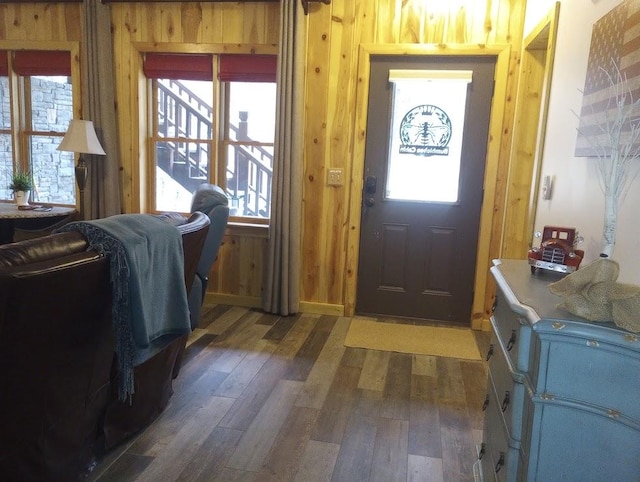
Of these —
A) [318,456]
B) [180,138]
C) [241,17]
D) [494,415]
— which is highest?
[241,17]

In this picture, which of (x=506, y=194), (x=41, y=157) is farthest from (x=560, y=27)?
(x=41, y=157)

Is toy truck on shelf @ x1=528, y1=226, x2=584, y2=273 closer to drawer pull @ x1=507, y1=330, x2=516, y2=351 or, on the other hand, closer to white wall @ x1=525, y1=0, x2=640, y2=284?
white wall @ x1=525, y1=0, x2=640, y2=284

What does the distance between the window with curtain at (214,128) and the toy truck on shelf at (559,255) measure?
2666mm

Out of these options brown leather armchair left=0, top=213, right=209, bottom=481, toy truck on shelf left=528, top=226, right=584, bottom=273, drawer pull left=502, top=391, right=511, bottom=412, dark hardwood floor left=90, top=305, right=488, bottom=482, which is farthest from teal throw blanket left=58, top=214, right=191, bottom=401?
toy truck on shelf left=528, top=226, right=584, bottom=273

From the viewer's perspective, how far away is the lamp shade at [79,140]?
3.55m

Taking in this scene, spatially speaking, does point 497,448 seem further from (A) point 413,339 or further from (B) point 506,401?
(A) point 413,339

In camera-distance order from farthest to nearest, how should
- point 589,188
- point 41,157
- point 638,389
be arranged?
point 41,157 → point 589,188 → point 638,389

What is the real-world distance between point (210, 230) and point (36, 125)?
2.83 meters

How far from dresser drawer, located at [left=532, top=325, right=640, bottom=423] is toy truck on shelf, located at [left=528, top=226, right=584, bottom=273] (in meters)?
0.52

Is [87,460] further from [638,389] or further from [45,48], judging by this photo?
[45,48]

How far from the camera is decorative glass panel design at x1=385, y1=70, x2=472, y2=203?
342 centimetres

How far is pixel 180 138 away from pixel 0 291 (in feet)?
10.3

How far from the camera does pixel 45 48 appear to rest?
13.0 ft

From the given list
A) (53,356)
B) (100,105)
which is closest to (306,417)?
(53,356)
